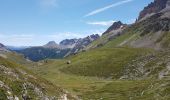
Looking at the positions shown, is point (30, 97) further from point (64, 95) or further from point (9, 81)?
point (64, 95)

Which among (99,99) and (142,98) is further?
(99,99)

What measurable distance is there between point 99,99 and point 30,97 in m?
66.0

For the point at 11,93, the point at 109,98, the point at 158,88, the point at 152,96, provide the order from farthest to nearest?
the point at 109,98 → the point at 158,88 → the point at 152,96 → the point at 11,93

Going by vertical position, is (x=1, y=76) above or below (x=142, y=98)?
above

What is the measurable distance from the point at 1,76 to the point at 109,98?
74021 mm

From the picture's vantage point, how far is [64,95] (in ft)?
270

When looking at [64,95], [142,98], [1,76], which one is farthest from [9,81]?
[142,98]

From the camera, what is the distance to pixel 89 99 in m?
128

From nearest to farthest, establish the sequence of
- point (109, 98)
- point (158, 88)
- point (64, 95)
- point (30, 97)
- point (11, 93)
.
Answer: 1. point (11, 93)
2. point (30, 97)
3. point (64, 95)
4. point (158, 88)
5. point (109, 98)

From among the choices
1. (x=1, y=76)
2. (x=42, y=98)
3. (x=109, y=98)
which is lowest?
(x=109, y=98)

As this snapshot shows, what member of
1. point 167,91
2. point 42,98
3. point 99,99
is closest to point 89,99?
point 99,99

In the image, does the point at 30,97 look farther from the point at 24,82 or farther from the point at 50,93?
the point at 50,93

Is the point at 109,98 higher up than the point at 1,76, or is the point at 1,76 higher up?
the point at 1,76

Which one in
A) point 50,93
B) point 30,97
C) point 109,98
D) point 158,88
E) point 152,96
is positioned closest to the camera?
point 30,97
